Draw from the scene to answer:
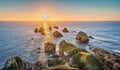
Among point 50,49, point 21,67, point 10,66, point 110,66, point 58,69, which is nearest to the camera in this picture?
point 58,69

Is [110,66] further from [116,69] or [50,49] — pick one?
[50,49]

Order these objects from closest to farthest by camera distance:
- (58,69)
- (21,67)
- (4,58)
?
(58,69) → (21,67) → (4,58)

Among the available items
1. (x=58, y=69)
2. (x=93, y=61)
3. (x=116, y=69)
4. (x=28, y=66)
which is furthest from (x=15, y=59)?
(x=116, y=69)

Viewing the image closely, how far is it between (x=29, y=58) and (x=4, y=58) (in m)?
6.51

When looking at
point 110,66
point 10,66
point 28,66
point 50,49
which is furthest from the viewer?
point 50,49

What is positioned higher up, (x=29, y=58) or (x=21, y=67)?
(x=21, y=67)

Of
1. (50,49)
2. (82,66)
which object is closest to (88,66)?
(82,66)

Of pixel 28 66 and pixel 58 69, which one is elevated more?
pixel 58 69

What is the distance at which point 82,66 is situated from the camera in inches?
1059

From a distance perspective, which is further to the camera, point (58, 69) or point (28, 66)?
point (28, 66)

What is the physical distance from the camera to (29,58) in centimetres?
4569

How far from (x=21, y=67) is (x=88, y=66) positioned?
403 inches

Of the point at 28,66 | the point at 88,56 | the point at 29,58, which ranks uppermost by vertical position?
the point at 88,56

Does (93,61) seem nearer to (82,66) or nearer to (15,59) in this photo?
(82,66)
